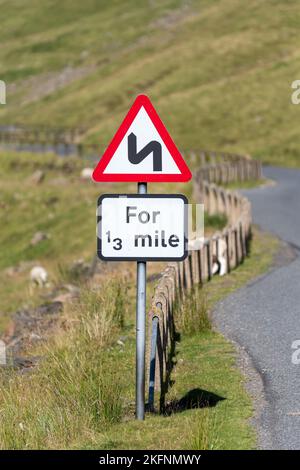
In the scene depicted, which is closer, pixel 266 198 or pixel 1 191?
pixel 266 198

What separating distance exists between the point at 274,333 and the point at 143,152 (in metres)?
4.86

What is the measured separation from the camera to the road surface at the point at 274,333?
9430mm

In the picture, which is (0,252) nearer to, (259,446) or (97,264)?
(97,264)

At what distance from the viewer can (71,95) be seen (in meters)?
82.6

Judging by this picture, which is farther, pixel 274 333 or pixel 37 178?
pixel 37 178

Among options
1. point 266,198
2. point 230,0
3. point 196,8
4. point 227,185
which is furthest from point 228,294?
point 196,8

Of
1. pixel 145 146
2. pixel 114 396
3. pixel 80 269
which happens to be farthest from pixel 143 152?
pixel 80 269

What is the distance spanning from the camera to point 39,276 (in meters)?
26.6

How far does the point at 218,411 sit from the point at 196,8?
4101 inches

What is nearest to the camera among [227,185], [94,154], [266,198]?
[266,198]

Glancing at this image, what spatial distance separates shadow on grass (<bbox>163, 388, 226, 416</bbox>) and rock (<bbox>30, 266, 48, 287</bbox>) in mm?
15399

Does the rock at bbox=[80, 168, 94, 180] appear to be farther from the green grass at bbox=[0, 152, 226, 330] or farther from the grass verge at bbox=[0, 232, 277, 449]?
the grass verge at bbox=[0, 232, 277, 449]

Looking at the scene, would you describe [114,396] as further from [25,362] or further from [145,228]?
[25,362]

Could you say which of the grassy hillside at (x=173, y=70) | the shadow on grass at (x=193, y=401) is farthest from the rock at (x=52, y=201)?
the shadow on grass at (x=193, y=401)
